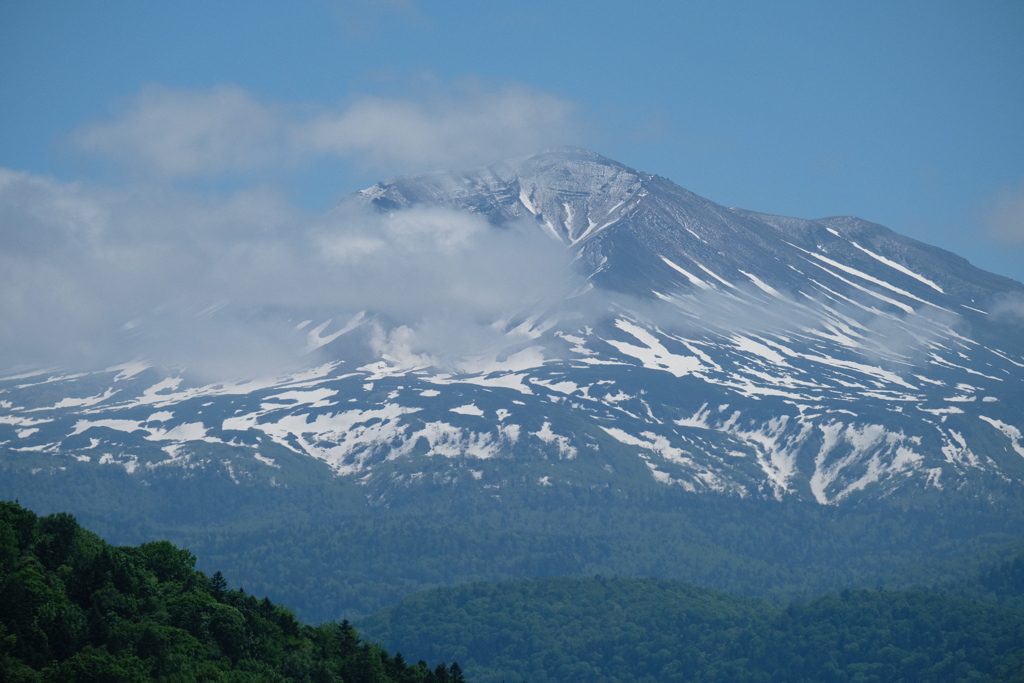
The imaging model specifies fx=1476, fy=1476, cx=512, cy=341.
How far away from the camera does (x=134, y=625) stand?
82.1 metres

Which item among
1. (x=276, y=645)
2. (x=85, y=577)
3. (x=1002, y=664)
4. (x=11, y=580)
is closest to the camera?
(x=11, y=580)

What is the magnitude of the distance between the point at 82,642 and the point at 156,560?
18333 millimetres

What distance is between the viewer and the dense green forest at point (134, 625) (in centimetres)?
7575

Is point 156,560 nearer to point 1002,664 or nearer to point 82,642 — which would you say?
→ point 82,642

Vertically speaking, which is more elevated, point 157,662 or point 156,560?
point 156,560

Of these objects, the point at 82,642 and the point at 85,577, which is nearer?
the point at 82,642

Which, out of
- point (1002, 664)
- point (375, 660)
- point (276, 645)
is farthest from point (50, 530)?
point (1002, 664)

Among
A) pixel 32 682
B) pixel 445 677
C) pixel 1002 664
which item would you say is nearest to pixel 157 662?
pixel 32 682

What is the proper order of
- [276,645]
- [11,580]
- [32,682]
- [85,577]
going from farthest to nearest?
[276,645] → [85,577] → [11,580] → [32,682]

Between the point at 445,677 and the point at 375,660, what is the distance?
5271 mm

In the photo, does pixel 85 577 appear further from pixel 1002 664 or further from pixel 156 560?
pixel 1002 664

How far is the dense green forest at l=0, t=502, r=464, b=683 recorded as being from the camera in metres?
75.8

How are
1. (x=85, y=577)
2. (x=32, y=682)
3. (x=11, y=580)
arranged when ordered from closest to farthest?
(x=32, y=682)
(x=11, y=580)
(x=85, y=577)

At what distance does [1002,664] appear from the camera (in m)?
189
